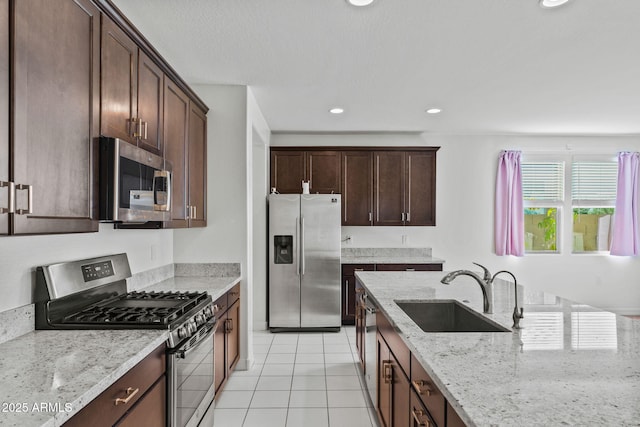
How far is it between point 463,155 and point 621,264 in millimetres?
2779

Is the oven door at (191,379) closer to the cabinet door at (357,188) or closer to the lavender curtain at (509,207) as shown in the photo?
the cabinet door at (357,188)

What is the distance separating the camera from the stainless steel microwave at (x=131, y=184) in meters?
1.76

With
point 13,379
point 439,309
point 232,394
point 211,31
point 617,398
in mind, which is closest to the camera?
point 617,398

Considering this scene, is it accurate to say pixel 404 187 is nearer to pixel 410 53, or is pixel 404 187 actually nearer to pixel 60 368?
pixel 410 53

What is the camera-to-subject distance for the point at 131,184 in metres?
1.94

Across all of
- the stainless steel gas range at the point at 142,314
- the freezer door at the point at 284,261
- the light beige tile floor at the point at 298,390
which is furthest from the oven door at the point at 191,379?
the freezer door at the point at 284,261

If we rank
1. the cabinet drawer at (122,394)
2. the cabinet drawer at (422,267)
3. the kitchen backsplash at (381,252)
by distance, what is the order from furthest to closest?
the kitchen backsplash at (381,252) → the cabinet drawer at (422,267) → the cabinet drawer at (122,394)

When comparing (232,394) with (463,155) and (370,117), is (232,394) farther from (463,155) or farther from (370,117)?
(463,155)

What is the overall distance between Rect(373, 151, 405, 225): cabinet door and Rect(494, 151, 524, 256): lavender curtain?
148 cm

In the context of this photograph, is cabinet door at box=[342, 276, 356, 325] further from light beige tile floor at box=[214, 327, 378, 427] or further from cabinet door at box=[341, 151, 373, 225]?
cabinet door at box=[341, 151, 373, 225]

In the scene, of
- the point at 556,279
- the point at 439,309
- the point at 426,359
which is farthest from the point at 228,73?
the point at 556,279

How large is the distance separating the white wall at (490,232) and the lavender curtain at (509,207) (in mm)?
Answer: 116

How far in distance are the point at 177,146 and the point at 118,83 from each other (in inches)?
35.0

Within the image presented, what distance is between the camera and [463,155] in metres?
5.63
